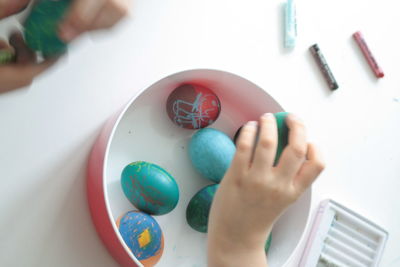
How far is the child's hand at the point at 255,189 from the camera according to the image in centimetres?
41

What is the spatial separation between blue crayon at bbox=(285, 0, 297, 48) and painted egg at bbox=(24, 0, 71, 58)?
1.50 ft

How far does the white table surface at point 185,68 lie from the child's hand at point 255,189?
23 centimetres

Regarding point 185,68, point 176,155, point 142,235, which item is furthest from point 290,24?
point 142,235

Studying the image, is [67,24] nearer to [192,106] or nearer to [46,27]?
[46,27]

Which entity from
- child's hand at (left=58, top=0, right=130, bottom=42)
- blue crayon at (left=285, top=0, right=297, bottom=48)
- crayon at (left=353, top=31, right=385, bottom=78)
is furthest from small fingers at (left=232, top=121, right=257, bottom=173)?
crayon at (left=353, top=31, right=385, bottom=78)

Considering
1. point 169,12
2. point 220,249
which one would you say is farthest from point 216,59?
point 220,249

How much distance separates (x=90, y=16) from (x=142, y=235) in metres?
0.34

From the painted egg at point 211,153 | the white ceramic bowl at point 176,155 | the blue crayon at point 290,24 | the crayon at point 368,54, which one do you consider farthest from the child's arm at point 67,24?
the crayon at point 368,54

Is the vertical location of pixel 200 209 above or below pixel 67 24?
below

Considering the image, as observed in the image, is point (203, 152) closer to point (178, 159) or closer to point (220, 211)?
point (178, 159)

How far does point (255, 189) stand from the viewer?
0.41 meters

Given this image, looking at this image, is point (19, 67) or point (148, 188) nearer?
point (19, 67)

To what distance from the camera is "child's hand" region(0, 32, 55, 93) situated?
41cm

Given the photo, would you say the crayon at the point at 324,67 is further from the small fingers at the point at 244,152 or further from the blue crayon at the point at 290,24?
the small fingers at the point at 244,152
